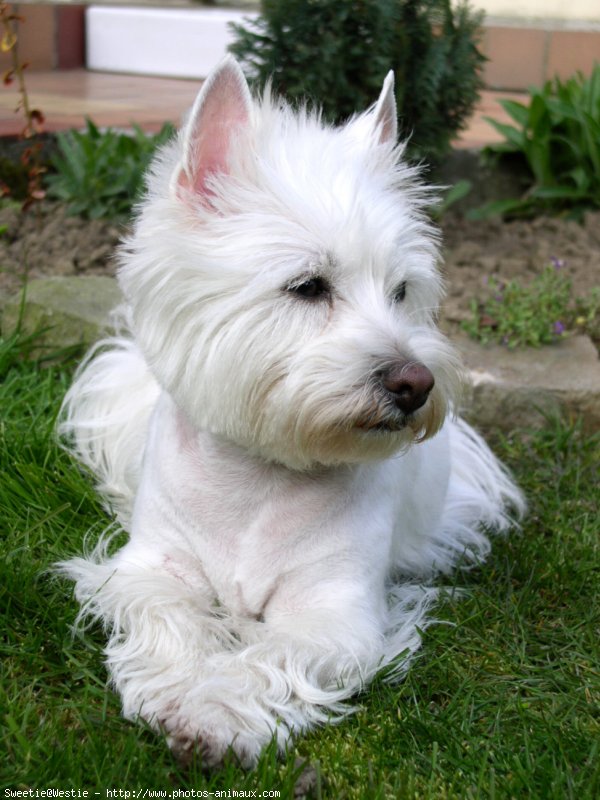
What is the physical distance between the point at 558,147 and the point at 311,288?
3.71 metres

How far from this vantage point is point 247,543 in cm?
250

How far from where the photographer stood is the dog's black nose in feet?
7.27

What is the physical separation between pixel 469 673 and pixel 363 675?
0.29 metres

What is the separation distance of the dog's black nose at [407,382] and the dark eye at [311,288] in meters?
0.24

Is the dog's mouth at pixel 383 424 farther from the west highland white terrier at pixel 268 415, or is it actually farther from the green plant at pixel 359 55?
the green plant at pixel 359 55

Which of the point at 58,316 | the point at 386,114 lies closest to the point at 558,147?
the point at 58,316

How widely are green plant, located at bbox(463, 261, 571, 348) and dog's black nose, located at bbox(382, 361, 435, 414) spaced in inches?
78.1

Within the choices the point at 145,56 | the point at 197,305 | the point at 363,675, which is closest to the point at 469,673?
the point at 363,675

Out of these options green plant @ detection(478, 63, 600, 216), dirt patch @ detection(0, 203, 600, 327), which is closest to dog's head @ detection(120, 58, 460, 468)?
dirt patch @ detection(0, 203, 600, 327)

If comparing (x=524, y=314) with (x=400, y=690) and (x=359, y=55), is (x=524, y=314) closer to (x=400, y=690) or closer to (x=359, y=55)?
(x=359, y=55)

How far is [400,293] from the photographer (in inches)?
98.3

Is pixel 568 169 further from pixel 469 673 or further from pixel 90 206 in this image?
pixel 469 673

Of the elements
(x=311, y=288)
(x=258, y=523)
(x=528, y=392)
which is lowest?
(x=528, y=392)

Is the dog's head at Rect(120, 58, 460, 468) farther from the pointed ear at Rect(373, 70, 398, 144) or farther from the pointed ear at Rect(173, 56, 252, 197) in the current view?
the pointed ear at Rect(373, 70, 398, 144)
